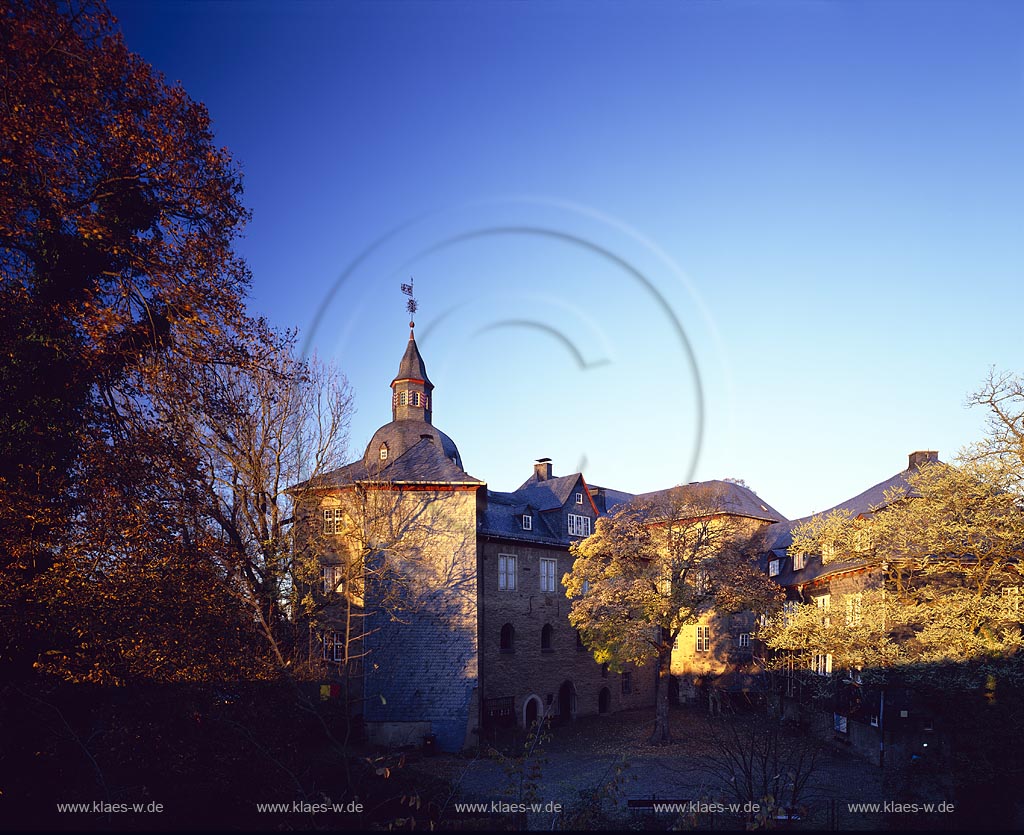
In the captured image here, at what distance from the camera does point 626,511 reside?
117 feet

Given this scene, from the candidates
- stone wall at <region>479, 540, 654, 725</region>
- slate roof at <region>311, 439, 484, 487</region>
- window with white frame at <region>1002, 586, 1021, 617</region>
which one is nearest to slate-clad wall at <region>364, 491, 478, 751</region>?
slate roof at <region>311, 439, 484, 487</region>

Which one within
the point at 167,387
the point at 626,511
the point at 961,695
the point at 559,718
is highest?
the point at 167,387

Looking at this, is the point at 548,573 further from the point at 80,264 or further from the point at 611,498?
the point at 80,264

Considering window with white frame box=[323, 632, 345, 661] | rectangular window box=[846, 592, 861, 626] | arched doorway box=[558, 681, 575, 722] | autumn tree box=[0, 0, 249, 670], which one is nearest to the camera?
autumn tree box=[0, 0, 249, 670]

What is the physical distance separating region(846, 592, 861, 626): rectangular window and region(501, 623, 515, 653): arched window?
17037 millimetres

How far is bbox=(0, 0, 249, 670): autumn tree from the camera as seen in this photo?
14953 millimetres

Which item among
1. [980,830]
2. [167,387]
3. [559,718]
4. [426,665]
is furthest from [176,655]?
[559,718]

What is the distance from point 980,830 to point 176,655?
20.8 meters

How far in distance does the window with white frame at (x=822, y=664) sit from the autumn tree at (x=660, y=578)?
5454mm

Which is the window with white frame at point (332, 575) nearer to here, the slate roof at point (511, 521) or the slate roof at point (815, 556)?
the slate roof at point (511, 521)

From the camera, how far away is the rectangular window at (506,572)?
125 feet

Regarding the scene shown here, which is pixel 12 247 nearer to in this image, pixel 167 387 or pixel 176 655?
pixel 167 387

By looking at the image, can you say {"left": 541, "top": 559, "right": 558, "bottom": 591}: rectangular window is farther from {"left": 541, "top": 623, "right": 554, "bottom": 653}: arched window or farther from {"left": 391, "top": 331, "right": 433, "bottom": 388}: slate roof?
{"left": 391, "top": 331, "right": 433, "bottom": 388}: slate roof

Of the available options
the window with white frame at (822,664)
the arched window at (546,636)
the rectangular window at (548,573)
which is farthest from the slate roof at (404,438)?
the window with white frame at (822,664)
